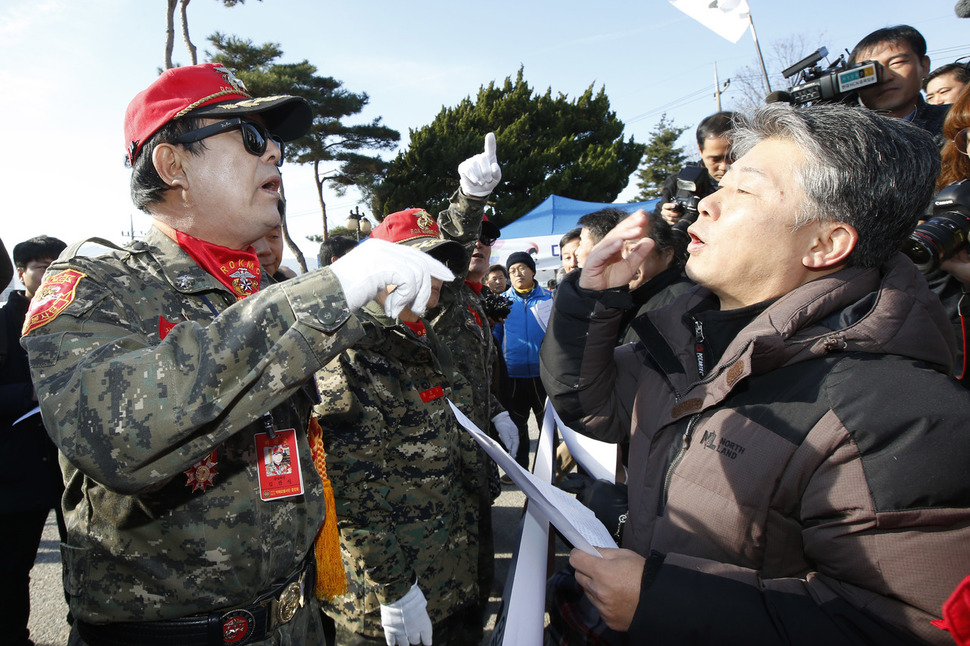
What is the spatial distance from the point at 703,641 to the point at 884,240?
1134 mm

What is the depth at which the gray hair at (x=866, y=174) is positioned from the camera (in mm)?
1414

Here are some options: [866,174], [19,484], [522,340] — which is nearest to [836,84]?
[866,174]

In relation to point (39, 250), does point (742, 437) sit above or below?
below

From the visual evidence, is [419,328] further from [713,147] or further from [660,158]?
[660,158]

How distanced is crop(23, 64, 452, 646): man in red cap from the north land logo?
784mm

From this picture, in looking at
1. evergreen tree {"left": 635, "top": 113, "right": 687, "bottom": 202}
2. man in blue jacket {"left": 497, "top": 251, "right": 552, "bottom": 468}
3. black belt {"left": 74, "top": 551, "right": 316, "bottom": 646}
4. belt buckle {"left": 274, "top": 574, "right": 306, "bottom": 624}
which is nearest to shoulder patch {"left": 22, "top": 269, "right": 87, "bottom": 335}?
black belt {"left": 74, "top": 551, "right": 316, "bottom": 646}

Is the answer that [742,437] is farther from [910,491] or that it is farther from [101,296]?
[101,296]

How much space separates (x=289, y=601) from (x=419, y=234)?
2.20 m

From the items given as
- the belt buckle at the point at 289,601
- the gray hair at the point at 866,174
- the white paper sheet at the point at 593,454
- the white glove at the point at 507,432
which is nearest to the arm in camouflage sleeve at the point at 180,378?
the belt buckle at the point at 289,601

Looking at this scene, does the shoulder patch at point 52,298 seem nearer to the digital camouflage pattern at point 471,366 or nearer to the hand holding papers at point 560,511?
the hand holding papers at point 560,511

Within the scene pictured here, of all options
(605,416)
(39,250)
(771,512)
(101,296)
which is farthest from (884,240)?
(39,250)

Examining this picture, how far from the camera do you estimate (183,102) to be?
5.14 ft

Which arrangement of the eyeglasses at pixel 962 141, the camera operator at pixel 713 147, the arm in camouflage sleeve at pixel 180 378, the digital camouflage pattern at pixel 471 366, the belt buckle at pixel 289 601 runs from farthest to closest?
the camera operator at pixel 713 147 < the digital camouflage pattern at pixel 471 366 < the eyeglasses at pixel 962 141 < the belt buckle at pixel 289 601 < the arm in camouflage sleeve at pixel 180 378

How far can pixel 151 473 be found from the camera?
107 centimetres
